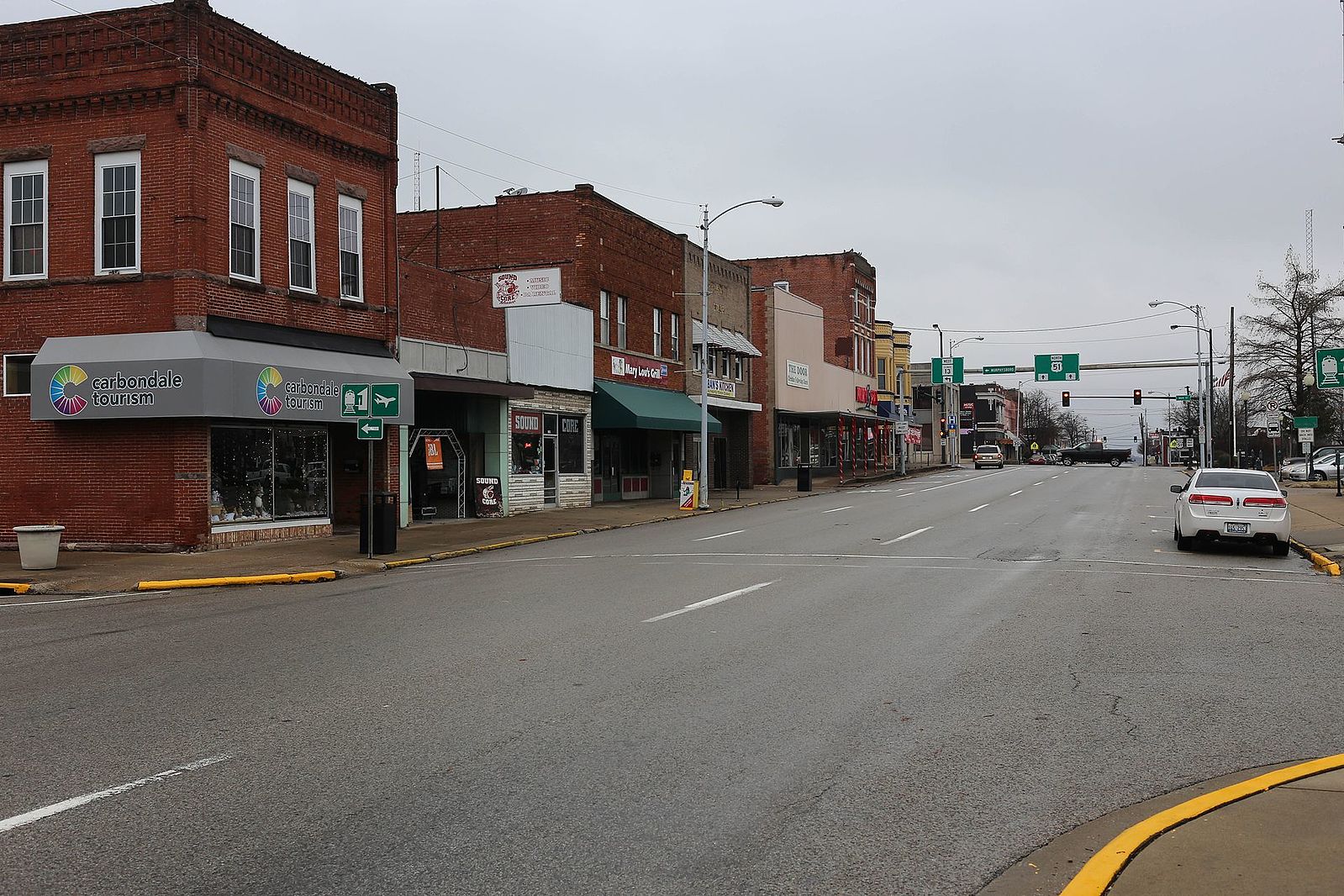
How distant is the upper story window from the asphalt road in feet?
27.5

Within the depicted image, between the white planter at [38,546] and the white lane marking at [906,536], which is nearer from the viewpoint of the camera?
the white planter at [38,546]

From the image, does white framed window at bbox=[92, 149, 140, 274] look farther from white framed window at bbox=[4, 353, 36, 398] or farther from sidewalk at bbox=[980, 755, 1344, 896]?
sidewalk at bbox=[980, 755, 1344, 896]

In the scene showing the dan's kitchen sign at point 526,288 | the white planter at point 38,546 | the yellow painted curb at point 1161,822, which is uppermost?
the dan's kitchen sign at point 526,288

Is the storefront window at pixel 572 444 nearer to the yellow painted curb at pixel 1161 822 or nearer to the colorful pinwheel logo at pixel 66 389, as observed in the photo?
the colorful pinwheel logo at pixel 66 389

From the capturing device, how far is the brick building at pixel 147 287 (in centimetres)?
1947

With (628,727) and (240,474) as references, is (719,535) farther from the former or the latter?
(628,727)

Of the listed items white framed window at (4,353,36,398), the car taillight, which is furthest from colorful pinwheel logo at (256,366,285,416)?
the car taillight

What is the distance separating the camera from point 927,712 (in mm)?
7410

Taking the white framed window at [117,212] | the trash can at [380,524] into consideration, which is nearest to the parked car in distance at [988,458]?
the trash can at [380,524]


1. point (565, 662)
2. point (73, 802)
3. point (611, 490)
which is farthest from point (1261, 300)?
point (73, 802)

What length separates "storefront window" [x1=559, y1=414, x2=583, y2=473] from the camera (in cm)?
3209

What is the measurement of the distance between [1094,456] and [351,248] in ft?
283

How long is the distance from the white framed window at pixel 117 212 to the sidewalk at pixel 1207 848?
64.1 feet

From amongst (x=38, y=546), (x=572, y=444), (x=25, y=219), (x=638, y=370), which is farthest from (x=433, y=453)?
(x=638, y=370)
